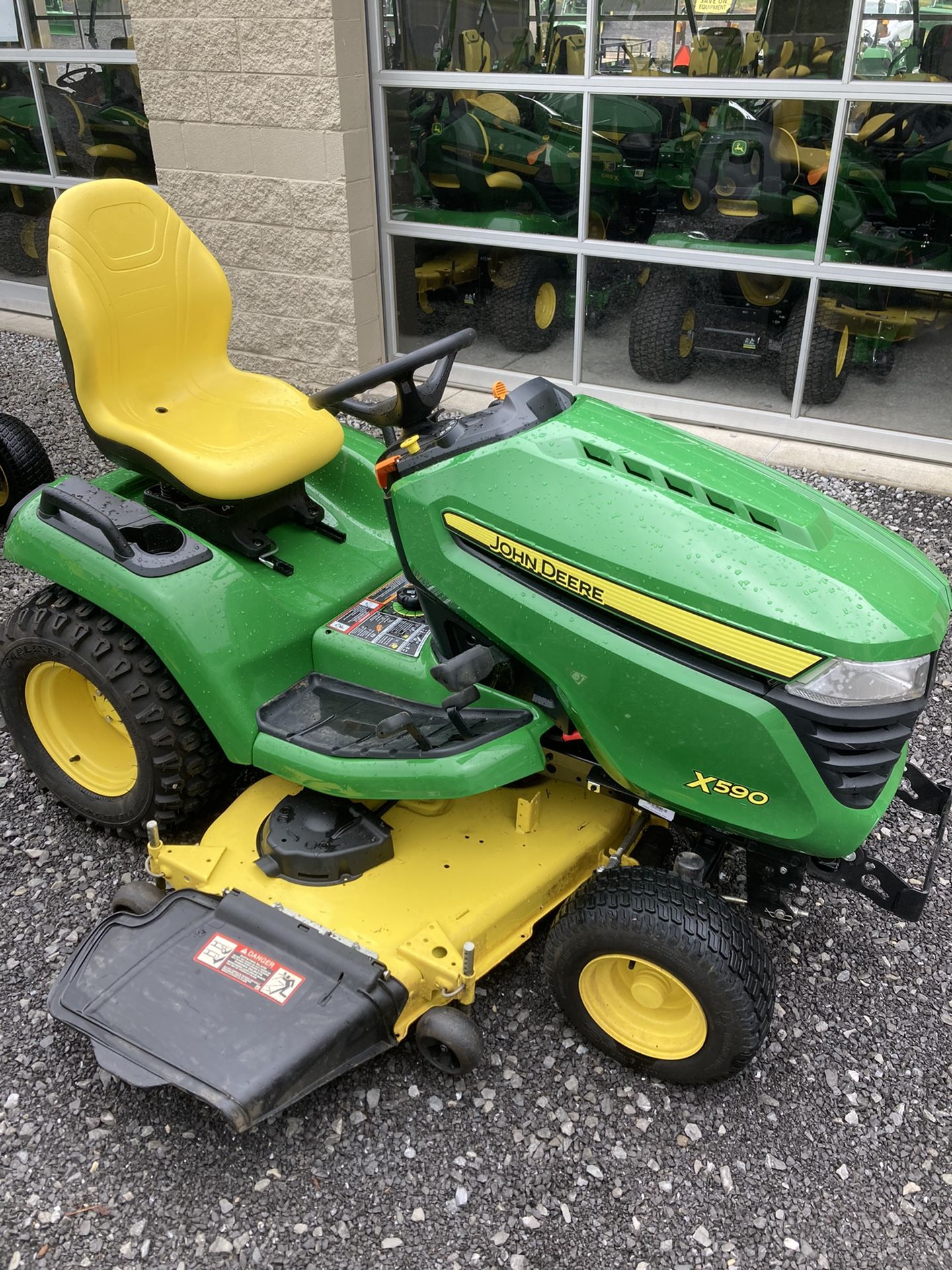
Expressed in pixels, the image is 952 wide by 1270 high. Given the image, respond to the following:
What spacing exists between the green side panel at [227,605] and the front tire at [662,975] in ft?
2.91

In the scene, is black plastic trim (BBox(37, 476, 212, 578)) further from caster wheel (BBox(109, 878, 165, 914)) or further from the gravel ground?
the gravel ground

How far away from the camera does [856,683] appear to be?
6.30 ft

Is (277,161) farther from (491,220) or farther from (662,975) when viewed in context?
(662,975)

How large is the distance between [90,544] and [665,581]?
1437mm

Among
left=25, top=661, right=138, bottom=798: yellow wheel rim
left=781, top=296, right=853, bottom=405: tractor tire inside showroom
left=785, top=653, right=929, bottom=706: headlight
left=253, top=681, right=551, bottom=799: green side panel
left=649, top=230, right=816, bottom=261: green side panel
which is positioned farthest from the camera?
left=781, top=296, right=853, bottom=405: tractor tire inside showroom

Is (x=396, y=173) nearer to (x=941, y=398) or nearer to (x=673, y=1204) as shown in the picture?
(x=941, y=398)

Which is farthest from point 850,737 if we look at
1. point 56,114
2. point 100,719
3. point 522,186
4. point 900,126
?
A: point 56,114

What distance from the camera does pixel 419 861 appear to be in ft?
7.97

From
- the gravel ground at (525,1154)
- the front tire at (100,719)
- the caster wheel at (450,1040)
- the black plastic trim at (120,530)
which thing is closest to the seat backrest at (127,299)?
the black plastic trim at (120,530)

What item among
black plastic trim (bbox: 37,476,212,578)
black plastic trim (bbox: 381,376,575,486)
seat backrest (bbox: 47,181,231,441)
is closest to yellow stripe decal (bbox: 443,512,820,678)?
black plastic trim (bbox: 381,376,575,486)

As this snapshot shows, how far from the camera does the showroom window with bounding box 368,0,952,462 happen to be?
4.61 meters

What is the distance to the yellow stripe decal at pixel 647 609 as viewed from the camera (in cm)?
194

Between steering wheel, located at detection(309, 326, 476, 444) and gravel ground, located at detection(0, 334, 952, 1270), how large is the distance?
4.19 ft

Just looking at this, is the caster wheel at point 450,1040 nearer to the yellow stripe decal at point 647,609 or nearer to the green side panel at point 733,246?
the yellow stripe decal at point 647,609
